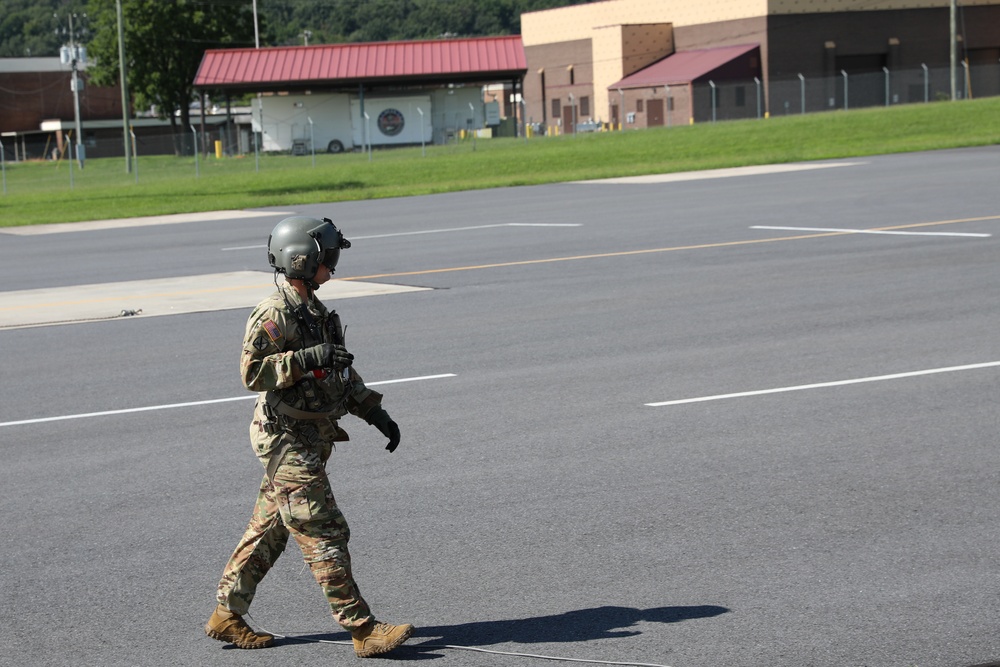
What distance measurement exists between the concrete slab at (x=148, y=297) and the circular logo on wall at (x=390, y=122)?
4982 centimetres

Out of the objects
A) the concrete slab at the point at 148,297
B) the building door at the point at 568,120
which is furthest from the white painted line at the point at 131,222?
the building door at the point at 568,120

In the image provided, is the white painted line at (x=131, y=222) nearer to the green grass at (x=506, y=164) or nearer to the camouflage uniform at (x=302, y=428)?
the green grass at (x=506, y=164)

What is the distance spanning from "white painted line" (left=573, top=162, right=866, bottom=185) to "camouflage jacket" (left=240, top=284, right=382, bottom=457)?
95.2 feet

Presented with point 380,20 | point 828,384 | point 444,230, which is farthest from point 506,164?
point 380,20

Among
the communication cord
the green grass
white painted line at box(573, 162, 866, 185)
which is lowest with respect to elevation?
the communication cord

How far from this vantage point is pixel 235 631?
206 inches

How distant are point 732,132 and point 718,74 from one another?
22.3 m

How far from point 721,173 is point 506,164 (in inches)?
381

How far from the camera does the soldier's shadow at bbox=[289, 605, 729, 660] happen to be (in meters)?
5.25

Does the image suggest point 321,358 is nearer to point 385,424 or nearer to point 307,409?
point 307,409

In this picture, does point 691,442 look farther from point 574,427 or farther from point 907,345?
point 907,345

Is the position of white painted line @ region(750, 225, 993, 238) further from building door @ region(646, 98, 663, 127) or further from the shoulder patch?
building door @ region(646, 98, 663, 127)

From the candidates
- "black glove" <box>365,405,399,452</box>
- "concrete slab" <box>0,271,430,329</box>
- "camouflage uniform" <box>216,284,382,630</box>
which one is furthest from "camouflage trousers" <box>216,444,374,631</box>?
"concrete slab" <box>0,271,430,329</box>

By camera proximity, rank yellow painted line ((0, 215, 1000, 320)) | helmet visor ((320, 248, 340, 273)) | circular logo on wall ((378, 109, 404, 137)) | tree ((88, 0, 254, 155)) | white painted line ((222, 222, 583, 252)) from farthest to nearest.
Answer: tree ((88, 0, 254, 155)) < circular logo on wall ((378, 109, 404, 137)) < white painted line ((222, 222, 583, 252)) < yellow painted line ((0, 215, 1000, 320)) < helmet visor ((320, 248, 340, 273))
